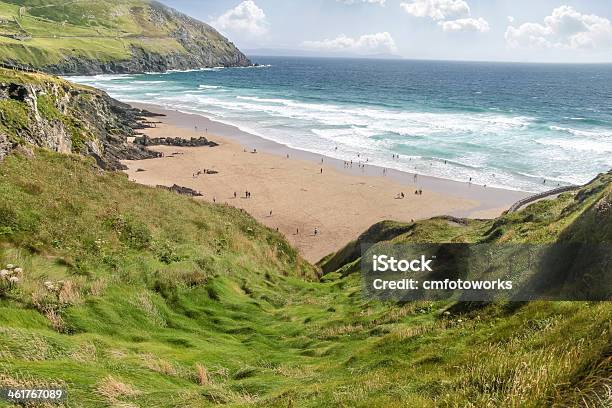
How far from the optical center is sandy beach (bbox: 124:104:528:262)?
45875 mm

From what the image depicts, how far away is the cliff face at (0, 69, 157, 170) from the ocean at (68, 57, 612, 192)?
92.5 ft

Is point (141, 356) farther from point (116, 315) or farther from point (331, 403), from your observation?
point (331, 403)

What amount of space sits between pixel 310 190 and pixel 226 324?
41.3 metres

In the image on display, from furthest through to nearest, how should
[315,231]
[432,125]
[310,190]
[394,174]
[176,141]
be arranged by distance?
[432,125] → [176,141] → [394,174] → [310,190] → [315,231]

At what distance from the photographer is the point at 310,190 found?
55.3 metres

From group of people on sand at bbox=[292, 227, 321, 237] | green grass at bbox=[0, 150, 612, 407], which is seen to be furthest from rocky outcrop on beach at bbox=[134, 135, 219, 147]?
green grass at bbox=[0, 150, 612, 407]

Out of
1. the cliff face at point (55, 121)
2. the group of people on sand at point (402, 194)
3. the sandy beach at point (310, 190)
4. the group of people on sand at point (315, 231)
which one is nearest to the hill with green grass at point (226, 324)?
the cliff face at point (55, 121)

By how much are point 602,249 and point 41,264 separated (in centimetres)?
1649

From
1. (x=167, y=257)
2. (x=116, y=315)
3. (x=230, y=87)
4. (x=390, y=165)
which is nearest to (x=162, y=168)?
(x=390, y=165)

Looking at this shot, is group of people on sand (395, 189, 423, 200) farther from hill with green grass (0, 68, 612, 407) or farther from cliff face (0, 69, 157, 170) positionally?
cliff face (0, 69, 157, 170)

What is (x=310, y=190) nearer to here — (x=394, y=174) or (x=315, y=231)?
(x=315, y=231)

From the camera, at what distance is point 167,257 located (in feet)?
58.5

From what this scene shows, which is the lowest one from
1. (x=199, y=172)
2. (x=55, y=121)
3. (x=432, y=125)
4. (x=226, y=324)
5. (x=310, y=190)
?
(x=310, y=190)

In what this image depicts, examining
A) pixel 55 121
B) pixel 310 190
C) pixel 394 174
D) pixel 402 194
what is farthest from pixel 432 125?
pixel 55 121
